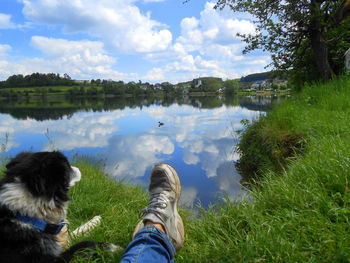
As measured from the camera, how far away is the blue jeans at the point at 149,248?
5.78ft

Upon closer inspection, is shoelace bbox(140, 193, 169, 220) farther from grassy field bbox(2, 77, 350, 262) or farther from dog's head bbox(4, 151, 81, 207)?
dog's head bbox(4, 151, 81, 207)

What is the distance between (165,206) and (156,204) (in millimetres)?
111

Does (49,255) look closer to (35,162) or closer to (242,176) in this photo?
(35,162)

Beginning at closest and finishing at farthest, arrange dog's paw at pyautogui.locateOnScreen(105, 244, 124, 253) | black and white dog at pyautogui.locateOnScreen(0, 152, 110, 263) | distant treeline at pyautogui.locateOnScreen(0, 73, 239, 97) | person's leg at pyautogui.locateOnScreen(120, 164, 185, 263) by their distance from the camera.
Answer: person's leg at pyautogui.locateOnScreen(120, 164, 185, 263), black and white dog at pyautogui.locateOnScreen(0, 152, 110, 263), dog's paw at pyautogui.locateOnScreen(105, 244, 124, 253), distant treeline at pyautogui.locateOnScreen(0, 73, 239, 97)

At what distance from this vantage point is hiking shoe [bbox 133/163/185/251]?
241 centimetres

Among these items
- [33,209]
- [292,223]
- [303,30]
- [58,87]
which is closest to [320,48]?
[303,30]

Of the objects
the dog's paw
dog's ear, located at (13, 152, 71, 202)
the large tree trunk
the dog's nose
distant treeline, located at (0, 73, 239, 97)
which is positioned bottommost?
the dog's paw

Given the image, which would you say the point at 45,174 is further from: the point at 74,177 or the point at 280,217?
the point at 280,217

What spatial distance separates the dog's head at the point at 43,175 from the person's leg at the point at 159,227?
3.06ft

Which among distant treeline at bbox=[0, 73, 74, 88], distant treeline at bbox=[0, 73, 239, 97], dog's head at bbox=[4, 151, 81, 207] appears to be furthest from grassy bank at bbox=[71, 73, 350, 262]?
distant treeline at bbox=[0, 73, 74, 88]

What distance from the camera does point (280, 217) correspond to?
2.22 m

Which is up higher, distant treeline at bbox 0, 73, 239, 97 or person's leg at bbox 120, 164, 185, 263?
distant treeline at bbox 0, 73, 239, 97

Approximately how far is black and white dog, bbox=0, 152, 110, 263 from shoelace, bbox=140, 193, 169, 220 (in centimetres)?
62

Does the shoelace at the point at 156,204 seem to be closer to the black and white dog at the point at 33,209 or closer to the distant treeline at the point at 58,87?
the black and white dog at the point at 33,209
